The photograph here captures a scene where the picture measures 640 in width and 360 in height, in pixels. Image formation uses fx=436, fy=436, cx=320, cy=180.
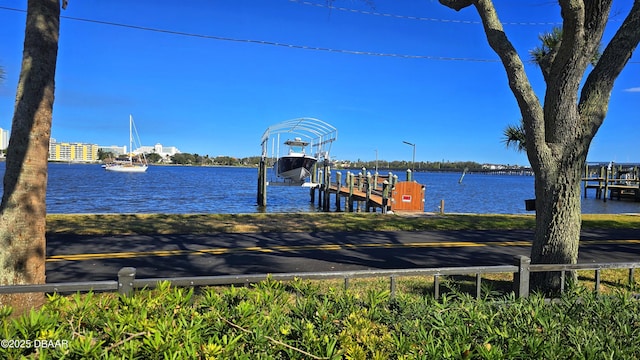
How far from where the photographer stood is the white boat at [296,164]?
131 feet

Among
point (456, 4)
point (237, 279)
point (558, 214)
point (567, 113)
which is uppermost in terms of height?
point (456, 4)

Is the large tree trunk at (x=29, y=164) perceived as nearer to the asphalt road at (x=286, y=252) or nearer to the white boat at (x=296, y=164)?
the asphalt road at (x=286, y=252)

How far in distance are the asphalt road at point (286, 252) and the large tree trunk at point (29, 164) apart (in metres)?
2.70

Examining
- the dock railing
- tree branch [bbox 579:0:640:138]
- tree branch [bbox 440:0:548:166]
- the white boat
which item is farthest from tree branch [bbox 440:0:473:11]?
the white boat

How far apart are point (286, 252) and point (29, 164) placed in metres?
5.64

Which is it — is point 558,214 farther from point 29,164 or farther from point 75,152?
point 75,152

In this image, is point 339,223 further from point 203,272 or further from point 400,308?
point 400,308

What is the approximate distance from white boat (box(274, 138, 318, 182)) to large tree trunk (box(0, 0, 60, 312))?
34822 mm

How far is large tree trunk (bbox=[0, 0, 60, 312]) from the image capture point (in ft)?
14.2

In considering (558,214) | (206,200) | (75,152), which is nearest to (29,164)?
(558,214)

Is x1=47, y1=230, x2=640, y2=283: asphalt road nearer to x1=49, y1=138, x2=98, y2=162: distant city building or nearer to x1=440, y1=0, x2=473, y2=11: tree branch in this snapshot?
x1=440, y1=0, x2=473, y2=11: tree branch

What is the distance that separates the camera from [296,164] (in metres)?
39.8

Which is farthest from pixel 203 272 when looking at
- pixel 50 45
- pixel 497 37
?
pixel 497 37

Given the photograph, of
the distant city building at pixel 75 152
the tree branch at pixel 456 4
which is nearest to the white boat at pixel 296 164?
the tree branch at pixel 456 4
